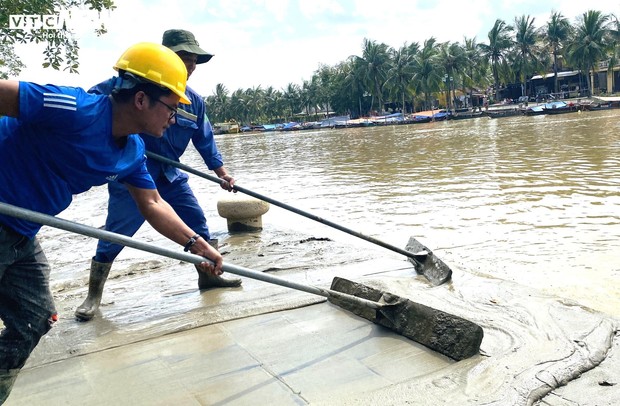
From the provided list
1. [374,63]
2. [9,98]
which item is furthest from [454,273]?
[374,63]

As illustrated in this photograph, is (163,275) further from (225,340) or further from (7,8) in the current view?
(7,8)

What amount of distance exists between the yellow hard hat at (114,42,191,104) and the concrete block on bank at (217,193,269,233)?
14.8 ft

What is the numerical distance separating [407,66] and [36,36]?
6311cm

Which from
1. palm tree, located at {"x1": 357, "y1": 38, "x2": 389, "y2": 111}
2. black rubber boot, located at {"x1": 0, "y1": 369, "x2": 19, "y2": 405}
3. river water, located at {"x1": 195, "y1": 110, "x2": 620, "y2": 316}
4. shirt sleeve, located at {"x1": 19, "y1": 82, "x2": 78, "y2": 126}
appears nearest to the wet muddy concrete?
black rubber boot, located at {"x1": 0, "y1": 369, "x2": 19, "y2": 405}

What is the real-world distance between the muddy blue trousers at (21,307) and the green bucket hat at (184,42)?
207 cm

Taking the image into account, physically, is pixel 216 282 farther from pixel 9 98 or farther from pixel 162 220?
pixel 9 98

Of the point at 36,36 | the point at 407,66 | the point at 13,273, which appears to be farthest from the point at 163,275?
the point at 407,66

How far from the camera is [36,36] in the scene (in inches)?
254

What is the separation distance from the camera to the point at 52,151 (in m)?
2.08

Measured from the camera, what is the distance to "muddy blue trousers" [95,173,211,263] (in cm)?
383

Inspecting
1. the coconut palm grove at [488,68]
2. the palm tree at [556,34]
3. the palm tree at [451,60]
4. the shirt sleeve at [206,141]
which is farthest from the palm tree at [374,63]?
the shirt sleeve at [206,141]

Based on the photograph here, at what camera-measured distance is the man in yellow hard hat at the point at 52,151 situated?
2020 mm

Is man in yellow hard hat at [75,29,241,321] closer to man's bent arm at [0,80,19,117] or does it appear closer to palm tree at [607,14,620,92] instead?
man's bent arm at [0,80,19,117]

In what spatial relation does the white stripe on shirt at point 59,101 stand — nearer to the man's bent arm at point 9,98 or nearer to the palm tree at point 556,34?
the man's bent arm at point 9,98
